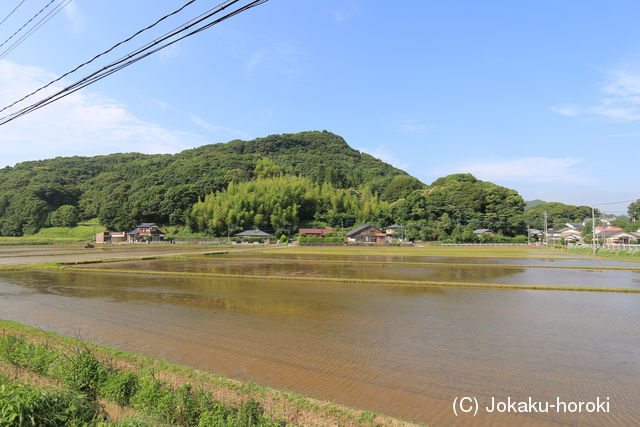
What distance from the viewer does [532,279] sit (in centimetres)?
1752

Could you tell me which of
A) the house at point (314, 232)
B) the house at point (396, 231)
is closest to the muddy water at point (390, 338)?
the house at point (396, 231)

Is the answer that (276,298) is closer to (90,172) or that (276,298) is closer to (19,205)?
(19,205)

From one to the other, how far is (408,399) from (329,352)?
7.39 ft

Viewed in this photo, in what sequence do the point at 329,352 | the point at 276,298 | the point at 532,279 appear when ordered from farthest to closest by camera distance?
the point at 532,279, the point at 276,298, the point at 329,352

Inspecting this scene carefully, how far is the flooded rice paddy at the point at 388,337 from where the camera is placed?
5.13m

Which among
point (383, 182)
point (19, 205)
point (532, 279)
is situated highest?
point (383, 182)

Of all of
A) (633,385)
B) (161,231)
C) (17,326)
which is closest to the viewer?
→ (633,385)

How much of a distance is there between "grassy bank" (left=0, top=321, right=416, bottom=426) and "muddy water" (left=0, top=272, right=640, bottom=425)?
2.31 ft

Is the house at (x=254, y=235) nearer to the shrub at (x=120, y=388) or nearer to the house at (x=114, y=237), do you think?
the house at (x=114, y=237)

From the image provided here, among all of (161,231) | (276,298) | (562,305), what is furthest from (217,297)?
(161,231)

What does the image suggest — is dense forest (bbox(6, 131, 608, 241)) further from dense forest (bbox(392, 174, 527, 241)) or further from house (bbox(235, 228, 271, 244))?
house (bbox(235, 228, 271, 244))

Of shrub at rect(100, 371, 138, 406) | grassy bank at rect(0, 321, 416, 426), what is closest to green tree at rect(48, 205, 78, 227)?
grassy bank at rect(0, 321, 416, 426)

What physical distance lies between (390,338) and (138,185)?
113 meters

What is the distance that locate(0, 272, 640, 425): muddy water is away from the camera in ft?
16.8
